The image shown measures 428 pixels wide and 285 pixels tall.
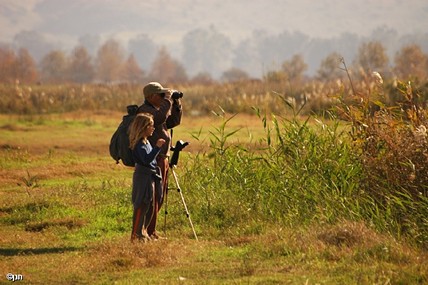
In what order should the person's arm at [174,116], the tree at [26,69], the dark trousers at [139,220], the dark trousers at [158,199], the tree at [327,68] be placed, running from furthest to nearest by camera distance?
1. the tree at [26,69]
2. the tree at [327,68]
3. the person's arm at [174,116]
4. the dark trousers at [158,199]
5. the dark trousers at [139,220]

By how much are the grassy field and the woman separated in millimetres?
375

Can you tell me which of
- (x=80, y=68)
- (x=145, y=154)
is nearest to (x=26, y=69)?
(x=80, y=68)

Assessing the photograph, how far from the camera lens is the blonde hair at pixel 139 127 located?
10805mm

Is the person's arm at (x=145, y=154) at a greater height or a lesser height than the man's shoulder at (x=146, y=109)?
lesser

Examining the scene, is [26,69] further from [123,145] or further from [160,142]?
[160,142]

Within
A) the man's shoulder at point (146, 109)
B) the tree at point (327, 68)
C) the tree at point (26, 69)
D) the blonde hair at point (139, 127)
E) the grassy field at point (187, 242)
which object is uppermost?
the man's shoulder at point (146, 109)

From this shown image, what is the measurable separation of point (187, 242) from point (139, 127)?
1.87 metres

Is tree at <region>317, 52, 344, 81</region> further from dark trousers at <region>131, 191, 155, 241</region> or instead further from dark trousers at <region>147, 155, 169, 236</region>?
dark trousers at <region>131, 191, 155, 241</region>

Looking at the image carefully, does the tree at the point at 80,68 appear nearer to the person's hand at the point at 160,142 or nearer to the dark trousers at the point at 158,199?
the dark trousers at the point at 158,199

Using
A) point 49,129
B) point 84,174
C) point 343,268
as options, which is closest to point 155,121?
point 343,268

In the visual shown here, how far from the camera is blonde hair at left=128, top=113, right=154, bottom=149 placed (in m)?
10.8

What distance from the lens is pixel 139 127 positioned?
10.8m

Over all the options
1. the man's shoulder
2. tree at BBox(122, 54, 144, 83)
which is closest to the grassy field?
the man's shoulder

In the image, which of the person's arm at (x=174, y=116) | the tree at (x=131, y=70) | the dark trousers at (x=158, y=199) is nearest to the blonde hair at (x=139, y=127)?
the dark trousers at (x=158, y=199)
